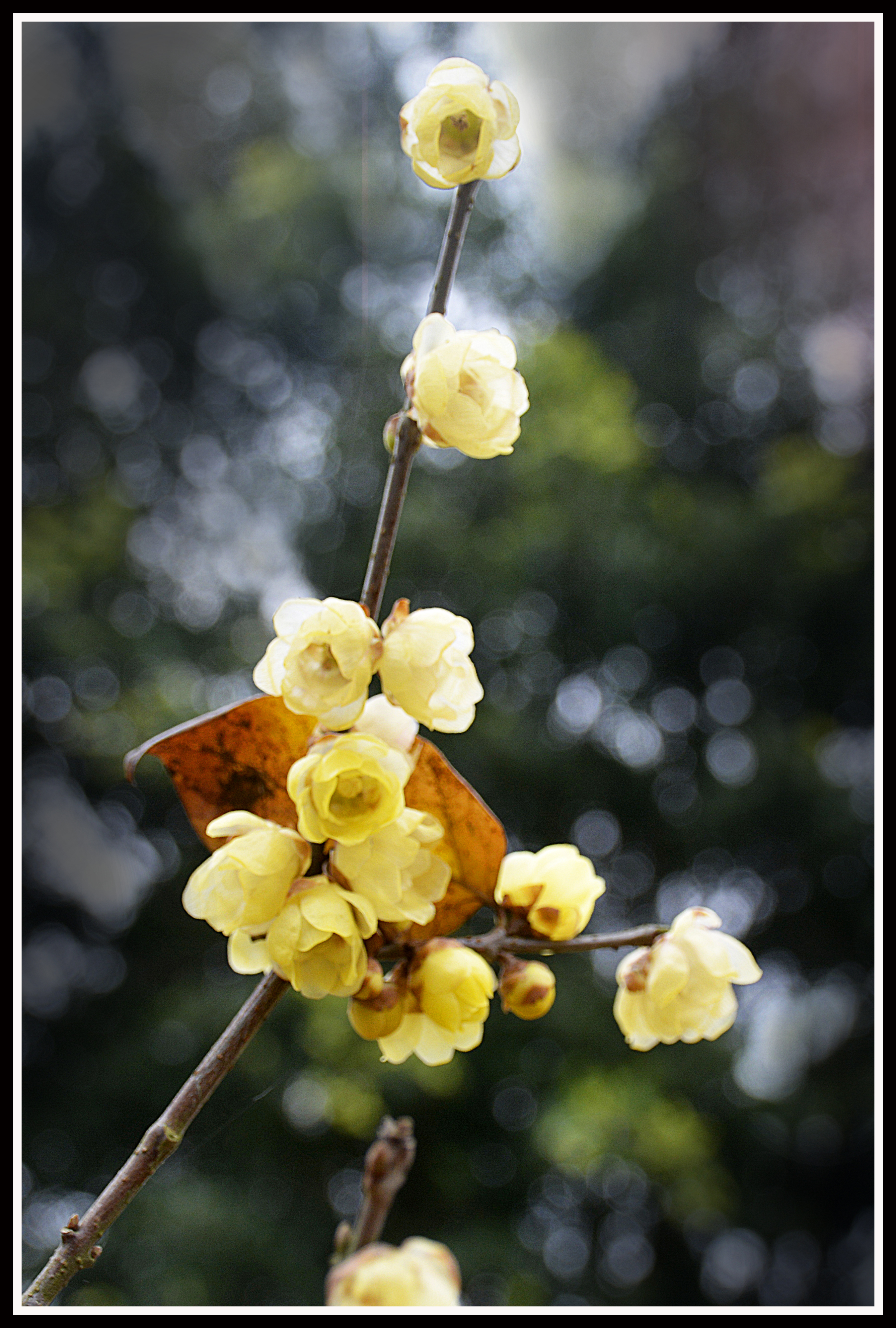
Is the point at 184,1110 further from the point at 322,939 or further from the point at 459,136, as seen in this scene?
the point at 459,136

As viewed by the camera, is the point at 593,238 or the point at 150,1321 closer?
the point at 150,1321

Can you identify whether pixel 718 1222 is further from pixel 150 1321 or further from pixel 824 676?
pixel 150 1321

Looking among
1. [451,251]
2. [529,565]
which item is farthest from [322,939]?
[529,565]

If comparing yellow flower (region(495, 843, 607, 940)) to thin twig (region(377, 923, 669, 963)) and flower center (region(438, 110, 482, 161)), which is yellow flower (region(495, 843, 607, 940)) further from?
flower center (region(438, 110, 482, 161))

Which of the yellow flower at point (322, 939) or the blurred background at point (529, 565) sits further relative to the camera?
the blurred background at point (529, 565)

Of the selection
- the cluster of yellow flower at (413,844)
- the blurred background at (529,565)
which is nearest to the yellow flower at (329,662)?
the cluster of yellow flower at (413,844)

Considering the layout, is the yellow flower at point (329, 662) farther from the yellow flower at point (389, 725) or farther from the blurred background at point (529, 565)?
the blurred background at point (529, 565)
